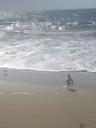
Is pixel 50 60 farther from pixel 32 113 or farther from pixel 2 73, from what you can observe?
pixel 32 113

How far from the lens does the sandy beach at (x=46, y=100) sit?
1159cm

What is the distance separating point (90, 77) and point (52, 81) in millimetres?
2178

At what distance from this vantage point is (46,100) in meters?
13.7

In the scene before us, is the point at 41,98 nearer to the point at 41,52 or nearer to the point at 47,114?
the point at 47,114

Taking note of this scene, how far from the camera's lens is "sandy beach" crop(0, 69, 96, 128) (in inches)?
456

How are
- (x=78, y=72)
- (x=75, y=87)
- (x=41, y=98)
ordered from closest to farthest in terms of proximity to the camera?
(x=41, y=98) → (x=75, y=87) → (x=78, y=72)

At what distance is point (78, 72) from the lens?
18.0 metres

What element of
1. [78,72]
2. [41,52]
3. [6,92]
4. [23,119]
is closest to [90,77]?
[78,72]

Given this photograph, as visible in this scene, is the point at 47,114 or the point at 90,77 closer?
the point at 47,114

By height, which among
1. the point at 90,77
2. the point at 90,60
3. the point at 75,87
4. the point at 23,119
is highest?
the point at 90,60

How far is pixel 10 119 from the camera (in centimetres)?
1176

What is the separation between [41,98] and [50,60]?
7.77 meters

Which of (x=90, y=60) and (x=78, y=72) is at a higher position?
(x=90, y=60)

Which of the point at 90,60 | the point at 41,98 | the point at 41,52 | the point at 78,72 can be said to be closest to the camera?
the point at 41,98
